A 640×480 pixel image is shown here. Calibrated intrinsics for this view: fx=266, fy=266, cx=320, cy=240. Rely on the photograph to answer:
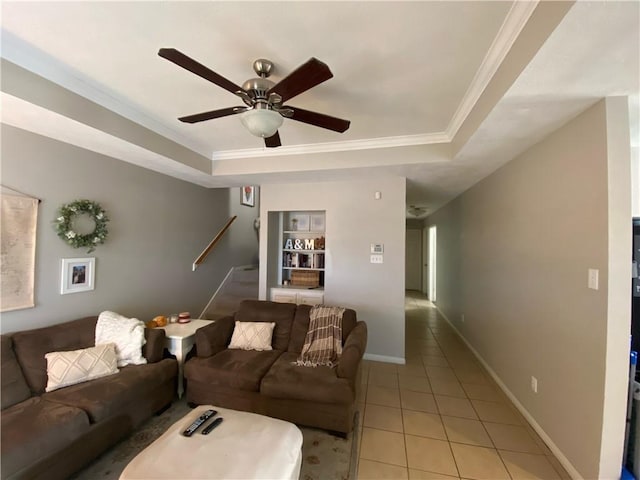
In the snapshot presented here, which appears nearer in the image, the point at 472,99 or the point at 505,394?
the point at 472,99

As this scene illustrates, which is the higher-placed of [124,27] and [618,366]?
[124,27]

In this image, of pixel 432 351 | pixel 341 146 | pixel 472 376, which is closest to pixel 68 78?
pixel 341 146

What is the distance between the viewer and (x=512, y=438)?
2.11 metres

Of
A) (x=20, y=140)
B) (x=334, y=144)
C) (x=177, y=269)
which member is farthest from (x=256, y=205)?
(x=20, y=140)

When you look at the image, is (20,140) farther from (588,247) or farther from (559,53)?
(588,247)

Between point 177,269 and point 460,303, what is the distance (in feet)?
14.8

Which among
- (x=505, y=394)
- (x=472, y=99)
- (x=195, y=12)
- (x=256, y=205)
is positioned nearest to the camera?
(x=195, y=12)

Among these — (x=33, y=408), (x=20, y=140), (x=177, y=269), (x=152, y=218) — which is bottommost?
(x=33, y=408)

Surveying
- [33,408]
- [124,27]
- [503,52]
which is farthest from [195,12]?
[33,408]

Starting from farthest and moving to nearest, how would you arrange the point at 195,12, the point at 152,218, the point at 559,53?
the point at 152,218 < the point at 195,12 < the point at 559,53

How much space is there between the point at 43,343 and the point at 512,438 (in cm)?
376

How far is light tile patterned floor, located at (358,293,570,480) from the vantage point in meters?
1.82

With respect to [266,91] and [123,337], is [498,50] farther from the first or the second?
[123,337]

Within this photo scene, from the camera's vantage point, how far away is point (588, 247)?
5.51 feet
